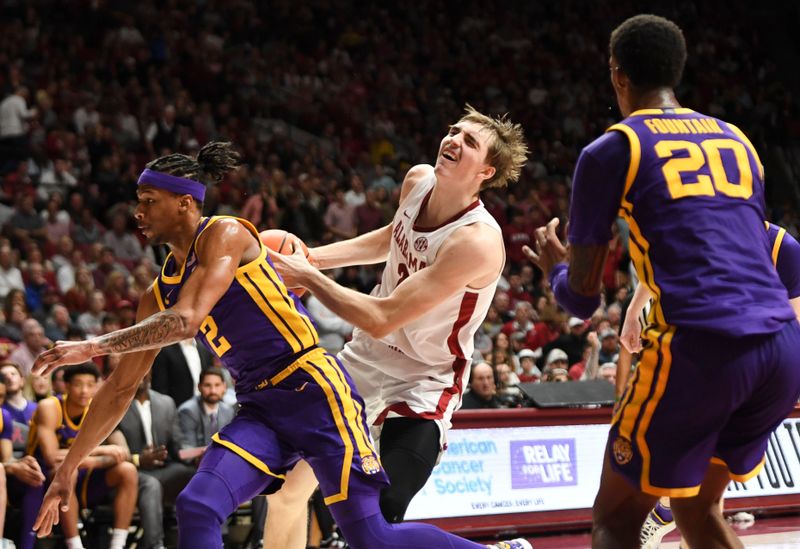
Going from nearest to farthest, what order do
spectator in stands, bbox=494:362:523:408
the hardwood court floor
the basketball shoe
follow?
1. the basketball shoe
2. the hardwood court floor
3. spectator in stands, bbox=494:362:523:408

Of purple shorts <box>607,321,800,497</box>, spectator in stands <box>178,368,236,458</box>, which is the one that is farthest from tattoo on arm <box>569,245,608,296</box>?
spectator in stands <box>178,368,236,458</box>

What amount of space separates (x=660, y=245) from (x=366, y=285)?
32.8ft

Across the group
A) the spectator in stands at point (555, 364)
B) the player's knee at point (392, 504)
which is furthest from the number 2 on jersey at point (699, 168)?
the spectator in stands at point (555, 364)

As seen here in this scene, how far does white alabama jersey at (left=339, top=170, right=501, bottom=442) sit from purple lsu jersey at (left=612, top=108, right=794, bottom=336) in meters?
1.54

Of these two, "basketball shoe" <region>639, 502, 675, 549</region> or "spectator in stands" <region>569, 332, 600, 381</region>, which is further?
"spectator in stands" <region>569, 332, 600, 381</region>

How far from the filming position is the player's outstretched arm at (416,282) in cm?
425

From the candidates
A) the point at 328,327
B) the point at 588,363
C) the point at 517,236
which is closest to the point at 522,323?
the point at 588,363

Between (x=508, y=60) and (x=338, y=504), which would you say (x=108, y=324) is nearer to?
(x=338, y=504)

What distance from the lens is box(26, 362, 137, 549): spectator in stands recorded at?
7.18 meters

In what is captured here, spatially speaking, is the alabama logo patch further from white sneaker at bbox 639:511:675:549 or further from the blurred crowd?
the blurred crowd

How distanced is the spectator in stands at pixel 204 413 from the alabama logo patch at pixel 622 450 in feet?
17.4

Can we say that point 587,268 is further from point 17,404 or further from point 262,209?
point 262,209

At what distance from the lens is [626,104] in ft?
11.3

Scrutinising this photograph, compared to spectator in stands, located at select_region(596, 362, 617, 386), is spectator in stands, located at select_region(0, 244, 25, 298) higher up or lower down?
higher up
